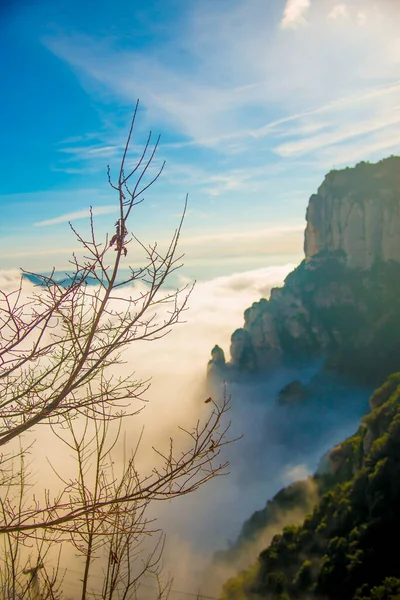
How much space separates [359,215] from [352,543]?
203 feet

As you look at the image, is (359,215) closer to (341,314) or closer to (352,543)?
(341,314)

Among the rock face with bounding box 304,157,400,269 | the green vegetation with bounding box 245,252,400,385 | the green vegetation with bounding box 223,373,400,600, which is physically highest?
the rock face with bounding box 304,157,400,269

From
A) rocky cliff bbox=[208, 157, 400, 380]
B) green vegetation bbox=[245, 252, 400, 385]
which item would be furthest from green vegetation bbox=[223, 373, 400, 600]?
rocky cliff bbox=[208, 157, 400, 380]

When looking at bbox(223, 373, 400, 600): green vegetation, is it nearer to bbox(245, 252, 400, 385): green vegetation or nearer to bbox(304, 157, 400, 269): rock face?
bbox(245, 252, 400, 385): green vegetation

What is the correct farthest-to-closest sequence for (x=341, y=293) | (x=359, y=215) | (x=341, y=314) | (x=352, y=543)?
1. (x=359, y=215)
2. (x=341, y=293)
3. (x=341, y=314)
4. (x=352, y=543)

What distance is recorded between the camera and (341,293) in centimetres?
7206

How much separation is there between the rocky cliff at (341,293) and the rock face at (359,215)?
16cm

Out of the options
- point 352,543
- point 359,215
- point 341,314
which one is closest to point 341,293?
point 341,314

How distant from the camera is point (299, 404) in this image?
2766 inches

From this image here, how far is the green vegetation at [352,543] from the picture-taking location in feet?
64.3

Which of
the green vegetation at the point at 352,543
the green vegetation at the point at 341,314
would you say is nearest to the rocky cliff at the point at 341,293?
the green vegetation at the point at 341,314

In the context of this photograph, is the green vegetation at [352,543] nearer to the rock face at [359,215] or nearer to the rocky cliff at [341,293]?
the rocky cliff at [341,293]

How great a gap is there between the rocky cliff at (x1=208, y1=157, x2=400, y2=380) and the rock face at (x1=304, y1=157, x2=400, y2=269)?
0.16 metres

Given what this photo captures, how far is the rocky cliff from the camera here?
68.8 metres
